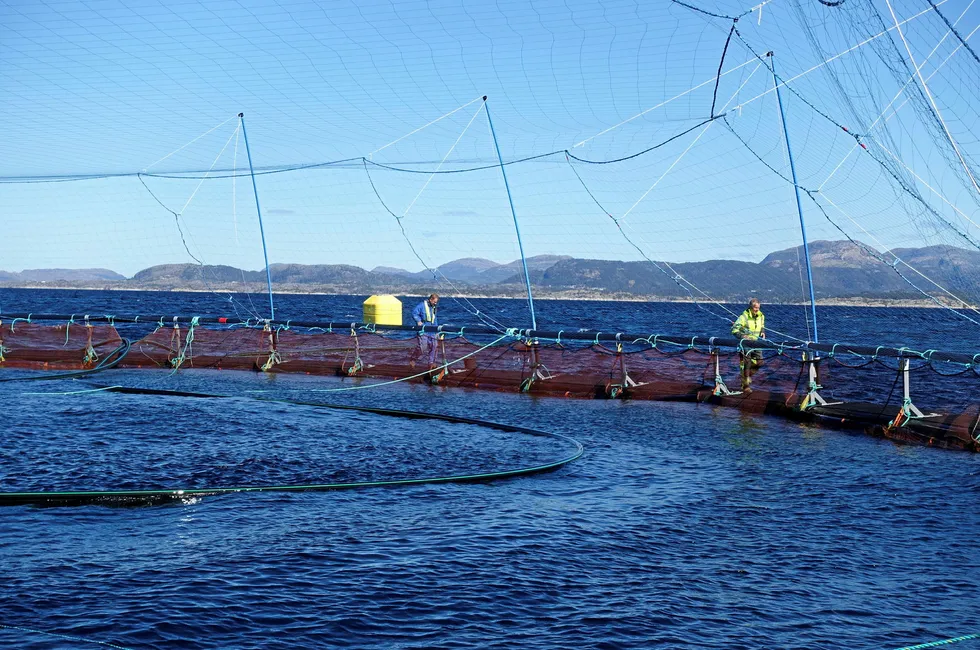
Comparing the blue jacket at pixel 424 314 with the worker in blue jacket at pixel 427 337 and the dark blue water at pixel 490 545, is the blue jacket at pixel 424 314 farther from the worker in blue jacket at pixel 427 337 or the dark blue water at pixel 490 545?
the dark blue water at pixel 490 545

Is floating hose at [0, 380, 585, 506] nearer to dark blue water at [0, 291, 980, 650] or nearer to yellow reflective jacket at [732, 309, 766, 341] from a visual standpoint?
dark blue water at [0, 291, 980, 650]

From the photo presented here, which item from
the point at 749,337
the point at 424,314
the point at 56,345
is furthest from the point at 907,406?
the point at 56,345

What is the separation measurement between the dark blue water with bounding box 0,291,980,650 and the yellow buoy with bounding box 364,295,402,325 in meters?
14.3

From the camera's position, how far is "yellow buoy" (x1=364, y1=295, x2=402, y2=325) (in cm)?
2855

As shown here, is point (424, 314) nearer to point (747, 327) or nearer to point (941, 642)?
point (747, 327)

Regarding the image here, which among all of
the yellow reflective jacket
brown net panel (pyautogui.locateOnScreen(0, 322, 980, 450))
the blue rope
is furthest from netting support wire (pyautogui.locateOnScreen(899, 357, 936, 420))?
the blue rope

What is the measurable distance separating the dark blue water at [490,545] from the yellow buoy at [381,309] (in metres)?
14.3

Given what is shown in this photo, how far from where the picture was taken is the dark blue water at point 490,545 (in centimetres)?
623

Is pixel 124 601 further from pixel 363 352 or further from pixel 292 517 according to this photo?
pixel 363 352

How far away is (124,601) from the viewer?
21.1 feet

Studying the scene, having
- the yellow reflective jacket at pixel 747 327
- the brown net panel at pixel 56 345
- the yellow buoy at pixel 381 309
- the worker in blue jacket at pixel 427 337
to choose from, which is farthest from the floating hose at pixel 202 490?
the yellow buoy at pixel 381 309

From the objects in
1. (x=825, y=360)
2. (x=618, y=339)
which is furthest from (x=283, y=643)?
(x=618, y=339)

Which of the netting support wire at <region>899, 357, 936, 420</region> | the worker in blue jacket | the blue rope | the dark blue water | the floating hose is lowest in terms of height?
the blue rope

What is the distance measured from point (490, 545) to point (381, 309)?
821 inches
